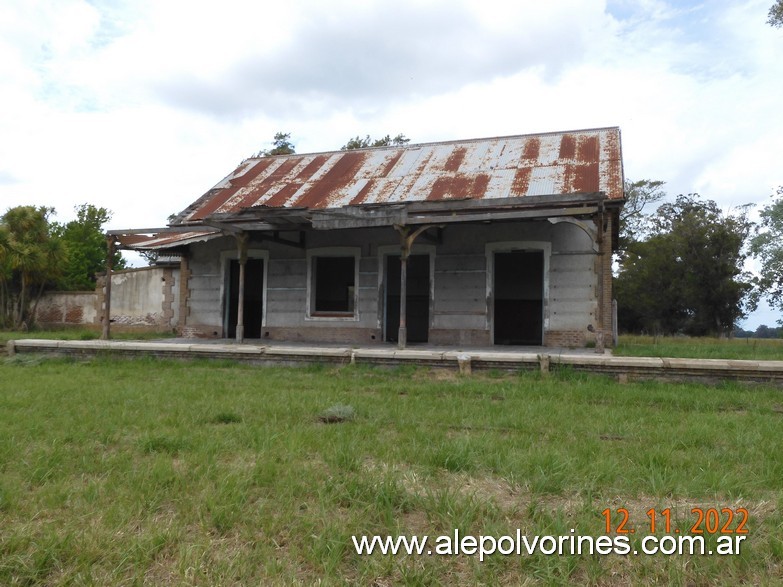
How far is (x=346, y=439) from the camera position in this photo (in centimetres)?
410

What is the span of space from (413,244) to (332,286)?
2.57 metres

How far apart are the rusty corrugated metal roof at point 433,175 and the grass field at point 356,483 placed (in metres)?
6.27

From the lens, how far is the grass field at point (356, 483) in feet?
7.64

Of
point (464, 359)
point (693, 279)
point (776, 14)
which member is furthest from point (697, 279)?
point (464, 359)

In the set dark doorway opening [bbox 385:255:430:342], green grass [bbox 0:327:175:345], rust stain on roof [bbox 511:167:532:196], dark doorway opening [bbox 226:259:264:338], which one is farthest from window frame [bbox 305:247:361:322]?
green grass [bbox 0:327:175:345]

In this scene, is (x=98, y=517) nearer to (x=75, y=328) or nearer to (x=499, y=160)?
(x=499, y=160)

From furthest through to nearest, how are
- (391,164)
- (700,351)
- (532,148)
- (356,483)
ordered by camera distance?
1. (391,164)
2. (532,148)
3. (700,351)
4. (356,483)

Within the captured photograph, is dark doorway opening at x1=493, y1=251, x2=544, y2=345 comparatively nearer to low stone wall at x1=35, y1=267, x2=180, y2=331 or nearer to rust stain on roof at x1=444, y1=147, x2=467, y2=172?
rust stain on roof at x1=444, y1=147, x2=467, y2=172

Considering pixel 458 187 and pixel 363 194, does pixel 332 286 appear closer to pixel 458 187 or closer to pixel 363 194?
pixel 363 194

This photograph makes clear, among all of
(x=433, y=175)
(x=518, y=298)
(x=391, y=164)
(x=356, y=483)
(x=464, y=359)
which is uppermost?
(x=391, y=164)

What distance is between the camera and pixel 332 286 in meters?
13.8

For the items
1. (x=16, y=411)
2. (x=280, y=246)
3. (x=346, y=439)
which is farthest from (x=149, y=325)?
(x=346, y=439)

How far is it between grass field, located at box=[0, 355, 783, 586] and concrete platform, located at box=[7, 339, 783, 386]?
0.92 m

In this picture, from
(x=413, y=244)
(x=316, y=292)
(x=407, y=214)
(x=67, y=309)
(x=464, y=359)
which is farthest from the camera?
(x=67, y=309)
